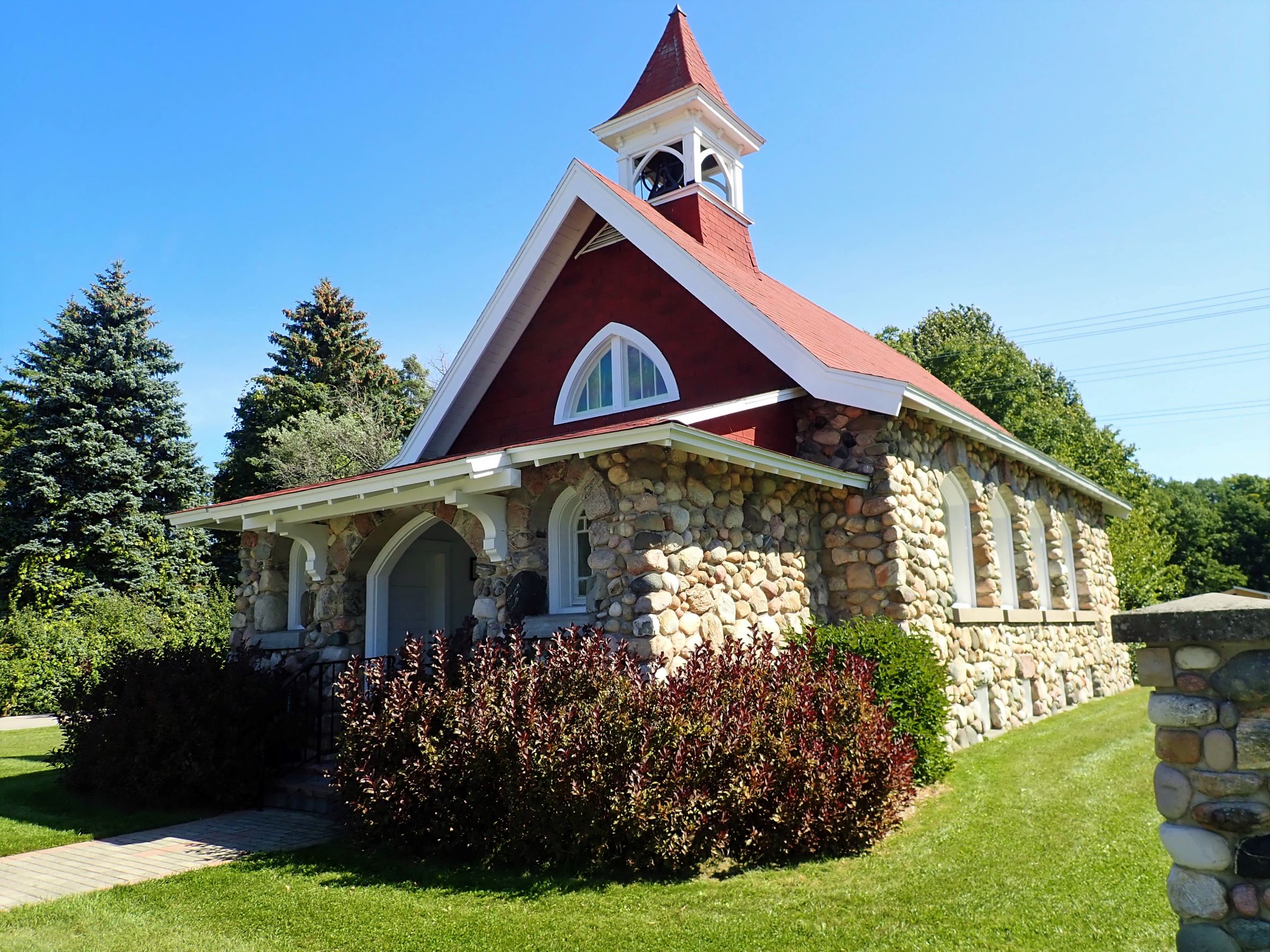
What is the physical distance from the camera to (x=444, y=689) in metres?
7.02

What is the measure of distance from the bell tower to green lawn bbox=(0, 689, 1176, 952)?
1033cm

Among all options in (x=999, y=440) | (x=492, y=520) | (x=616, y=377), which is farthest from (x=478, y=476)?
(x=999, y=440)

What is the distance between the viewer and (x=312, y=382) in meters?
33.5

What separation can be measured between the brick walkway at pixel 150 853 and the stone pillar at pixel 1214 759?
5979 mm

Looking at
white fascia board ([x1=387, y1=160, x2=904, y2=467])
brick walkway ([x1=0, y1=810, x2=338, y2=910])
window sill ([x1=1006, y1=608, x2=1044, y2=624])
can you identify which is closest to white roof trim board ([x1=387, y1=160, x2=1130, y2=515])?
white fascia board ([x1=387, y1=160, x2=904, y2=467])

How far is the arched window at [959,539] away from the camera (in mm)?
12172

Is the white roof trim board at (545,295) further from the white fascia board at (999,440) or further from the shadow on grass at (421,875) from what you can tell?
the shadow on grass at (421,875)

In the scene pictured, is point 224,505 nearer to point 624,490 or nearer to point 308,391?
point 624,490

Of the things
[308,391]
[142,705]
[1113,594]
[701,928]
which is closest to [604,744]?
[701,928]

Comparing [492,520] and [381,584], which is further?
[381,584]

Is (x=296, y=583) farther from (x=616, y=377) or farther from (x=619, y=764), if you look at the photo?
(x=619, y=764)

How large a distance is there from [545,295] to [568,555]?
5.12m

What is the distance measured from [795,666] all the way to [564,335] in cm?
677

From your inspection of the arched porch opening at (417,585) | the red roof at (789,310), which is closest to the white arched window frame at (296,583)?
the arched porch opening at (417,585)
